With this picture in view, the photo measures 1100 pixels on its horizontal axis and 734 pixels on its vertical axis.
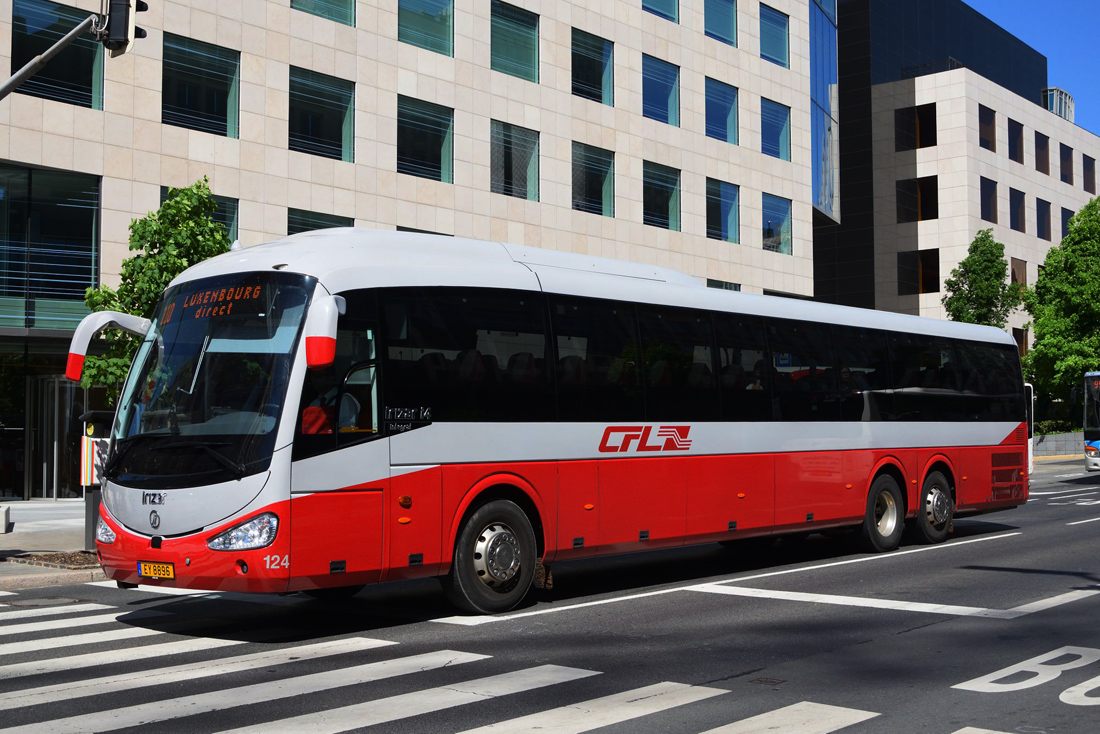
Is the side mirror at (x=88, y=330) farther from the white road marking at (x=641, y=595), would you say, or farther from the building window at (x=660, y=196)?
the building window at (x=660, y=196)

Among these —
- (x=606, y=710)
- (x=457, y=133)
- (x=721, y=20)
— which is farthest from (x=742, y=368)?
(x=721, y=20)

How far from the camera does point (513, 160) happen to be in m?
34.2

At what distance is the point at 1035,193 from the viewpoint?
69.2 meters

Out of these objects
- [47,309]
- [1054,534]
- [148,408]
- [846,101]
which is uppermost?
[846,101]

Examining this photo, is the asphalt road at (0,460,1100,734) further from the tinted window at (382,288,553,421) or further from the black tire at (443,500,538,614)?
the tinted window at (382,288,553,421)

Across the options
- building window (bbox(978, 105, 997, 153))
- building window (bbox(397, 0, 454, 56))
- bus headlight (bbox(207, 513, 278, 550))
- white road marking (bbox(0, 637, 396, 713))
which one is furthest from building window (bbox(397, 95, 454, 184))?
building window (bbox(978, 105, 997, 153))

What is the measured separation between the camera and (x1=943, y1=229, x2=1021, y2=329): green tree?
1976 inches

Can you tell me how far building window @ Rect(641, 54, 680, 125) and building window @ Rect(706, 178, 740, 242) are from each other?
2.92 meters

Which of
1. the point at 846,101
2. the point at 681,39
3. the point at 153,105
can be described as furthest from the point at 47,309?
the point at 846,101

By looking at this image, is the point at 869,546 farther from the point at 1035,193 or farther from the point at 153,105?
the point at 1035,193

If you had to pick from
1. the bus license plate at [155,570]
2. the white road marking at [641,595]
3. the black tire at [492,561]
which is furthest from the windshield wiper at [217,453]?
the white road marking at [641,595]

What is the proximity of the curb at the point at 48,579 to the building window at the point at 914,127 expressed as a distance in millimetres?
57676

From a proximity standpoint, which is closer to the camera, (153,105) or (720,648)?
(720,648)

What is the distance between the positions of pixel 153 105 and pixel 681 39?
2014 cm
